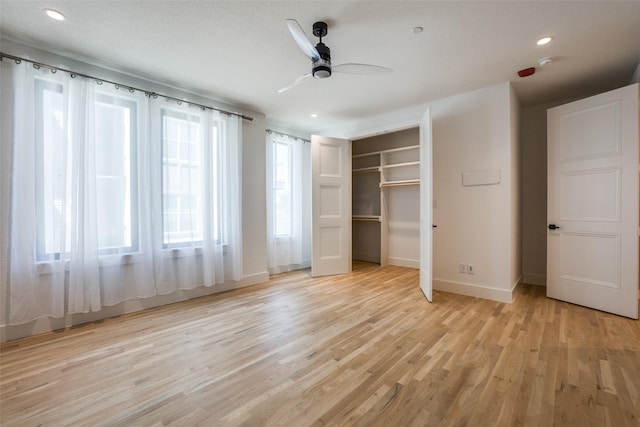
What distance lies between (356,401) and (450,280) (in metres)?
2.67

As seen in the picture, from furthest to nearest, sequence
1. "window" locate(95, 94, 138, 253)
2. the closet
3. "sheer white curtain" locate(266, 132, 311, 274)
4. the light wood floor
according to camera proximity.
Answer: the closet
"sheer white curtain" locate(266, 132, 311, 274)
"window" locate(95, 94, 138, 253)
the light wood floor

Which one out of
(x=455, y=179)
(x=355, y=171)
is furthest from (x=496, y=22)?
(x=355, y=171)

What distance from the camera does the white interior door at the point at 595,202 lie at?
9.13 feet

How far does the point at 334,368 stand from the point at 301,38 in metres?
2.34

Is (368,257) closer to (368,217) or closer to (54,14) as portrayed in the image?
(368,217)

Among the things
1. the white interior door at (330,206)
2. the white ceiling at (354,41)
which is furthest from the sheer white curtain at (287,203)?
the white ceiling at (354,41)

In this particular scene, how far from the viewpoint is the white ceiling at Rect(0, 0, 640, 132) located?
201 centimetres

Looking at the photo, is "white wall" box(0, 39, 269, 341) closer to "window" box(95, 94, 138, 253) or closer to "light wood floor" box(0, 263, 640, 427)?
"light wood floor" box(0, 263, 640, 427)

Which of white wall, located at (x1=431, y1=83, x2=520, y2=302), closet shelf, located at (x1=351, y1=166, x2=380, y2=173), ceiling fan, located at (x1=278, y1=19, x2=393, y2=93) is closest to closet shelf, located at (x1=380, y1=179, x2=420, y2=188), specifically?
closet shelf, located at (x1=351, y1=166, x2=380, y2=173)

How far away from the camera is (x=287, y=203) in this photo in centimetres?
495

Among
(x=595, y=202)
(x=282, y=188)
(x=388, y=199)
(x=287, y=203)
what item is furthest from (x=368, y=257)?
(x=595, y=202)

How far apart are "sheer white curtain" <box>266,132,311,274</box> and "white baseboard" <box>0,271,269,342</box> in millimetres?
839

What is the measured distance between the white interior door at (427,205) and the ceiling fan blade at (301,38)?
1768 mm

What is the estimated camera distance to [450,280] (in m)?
3.75
